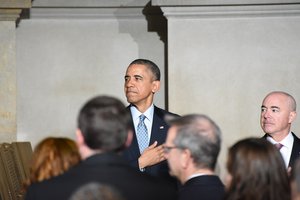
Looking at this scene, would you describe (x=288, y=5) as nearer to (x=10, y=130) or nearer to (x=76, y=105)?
(x=76, y=105)

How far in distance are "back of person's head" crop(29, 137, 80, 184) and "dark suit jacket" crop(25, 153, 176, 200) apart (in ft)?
1.36

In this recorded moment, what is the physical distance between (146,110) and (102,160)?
2321mm

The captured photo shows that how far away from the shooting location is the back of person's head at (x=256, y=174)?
9.04 feet

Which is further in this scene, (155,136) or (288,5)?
(288,5)

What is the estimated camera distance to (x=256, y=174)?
2.76 metres

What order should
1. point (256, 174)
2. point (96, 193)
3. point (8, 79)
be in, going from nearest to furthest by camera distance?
point (96, 193) → point (256, 174) → point (8, 79)

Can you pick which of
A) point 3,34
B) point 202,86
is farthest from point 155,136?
point 3,34

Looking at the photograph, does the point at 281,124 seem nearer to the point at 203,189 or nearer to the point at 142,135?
the point at 142,135

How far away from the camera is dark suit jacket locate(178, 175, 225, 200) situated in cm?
304

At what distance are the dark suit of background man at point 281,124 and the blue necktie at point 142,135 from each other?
2.48 ft

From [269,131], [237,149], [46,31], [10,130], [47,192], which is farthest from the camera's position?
[46,31]

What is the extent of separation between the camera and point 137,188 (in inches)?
104

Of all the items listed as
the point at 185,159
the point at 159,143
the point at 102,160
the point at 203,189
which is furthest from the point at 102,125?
the point at 159,143

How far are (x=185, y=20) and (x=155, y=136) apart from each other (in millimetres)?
2172
